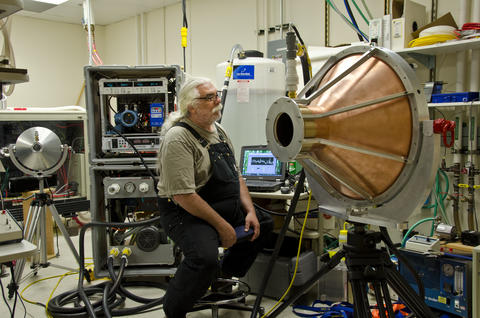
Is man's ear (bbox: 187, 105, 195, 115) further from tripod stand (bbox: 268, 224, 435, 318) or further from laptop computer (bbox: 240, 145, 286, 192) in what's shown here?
A: tripod stand (bbox: 268, 224, 435, 318)

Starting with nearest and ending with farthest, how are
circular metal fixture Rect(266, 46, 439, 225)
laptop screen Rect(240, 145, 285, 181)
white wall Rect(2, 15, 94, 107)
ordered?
circular metal fixture Rect(266, 46, 439, 225), laptop screen Rect(240, 145, 285, 181), white wall Rect(2, 15, 94, 107)

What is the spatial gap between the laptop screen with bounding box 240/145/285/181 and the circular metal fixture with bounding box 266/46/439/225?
51.8 inches

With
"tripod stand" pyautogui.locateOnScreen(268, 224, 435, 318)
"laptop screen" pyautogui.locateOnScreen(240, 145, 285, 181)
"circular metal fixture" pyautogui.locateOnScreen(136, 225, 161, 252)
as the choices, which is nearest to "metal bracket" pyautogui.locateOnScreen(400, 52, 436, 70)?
"laptop screen" pyautogui.locateOnScreen(240, 145, 285, 181)

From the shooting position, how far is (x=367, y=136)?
113 cm

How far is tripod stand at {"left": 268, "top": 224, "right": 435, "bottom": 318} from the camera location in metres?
1.14

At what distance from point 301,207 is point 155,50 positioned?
389cm

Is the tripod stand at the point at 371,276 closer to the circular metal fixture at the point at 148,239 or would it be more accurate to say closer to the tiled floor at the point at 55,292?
the tiled floor at the point at 55,292

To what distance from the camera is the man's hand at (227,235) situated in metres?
2.01

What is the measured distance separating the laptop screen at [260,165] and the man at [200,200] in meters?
0.30

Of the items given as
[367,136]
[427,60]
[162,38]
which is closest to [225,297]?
[367,136]

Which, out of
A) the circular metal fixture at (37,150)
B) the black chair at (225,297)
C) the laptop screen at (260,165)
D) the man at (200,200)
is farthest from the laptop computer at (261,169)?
the circular metal fixture at (37,150)

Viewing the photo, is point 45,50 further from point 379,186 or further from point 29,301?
point 379,186

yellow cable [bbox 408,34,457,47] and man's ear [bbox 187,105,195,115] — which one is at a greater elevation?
yellow cable [bbox 408,34,457,47]

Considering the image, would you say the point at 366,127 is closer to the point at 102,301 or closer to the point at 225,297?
the point at 225,297
